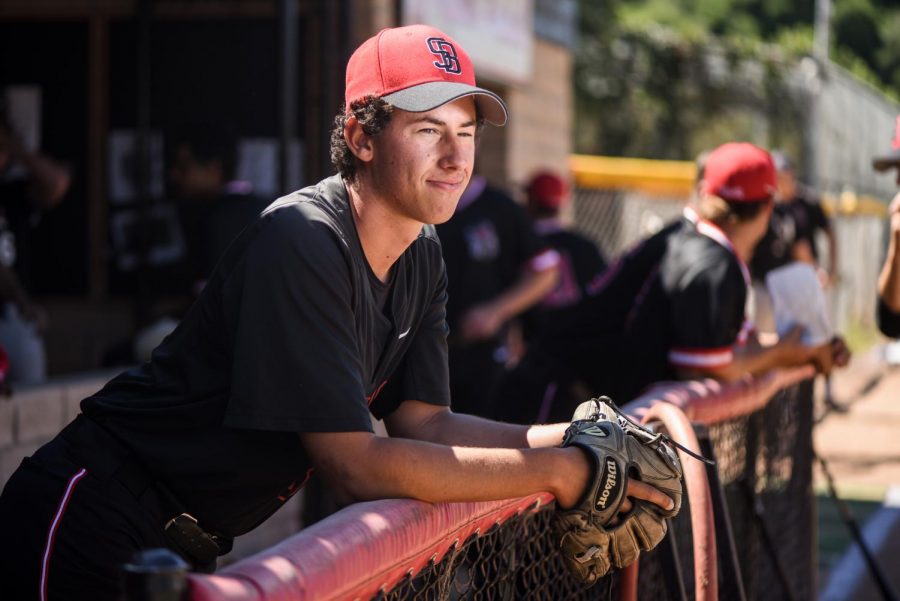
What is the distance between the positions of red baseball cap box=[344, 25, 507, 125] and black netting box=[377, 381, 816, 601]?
0.83 meters

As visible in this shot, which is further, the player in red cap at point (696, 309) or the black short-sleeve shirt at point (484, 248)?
the black short-sleeve shirt at point (484, 248)

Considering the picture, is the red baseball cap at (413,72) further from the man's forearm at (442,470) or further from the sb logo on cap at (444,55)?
the man's forearm at (442,470)

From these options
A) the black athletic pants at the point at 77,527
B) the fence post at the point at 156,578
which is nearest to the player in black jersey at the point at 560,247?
the black athletic pants at the point at 77,527

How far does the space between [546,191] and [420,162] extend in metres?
6.26

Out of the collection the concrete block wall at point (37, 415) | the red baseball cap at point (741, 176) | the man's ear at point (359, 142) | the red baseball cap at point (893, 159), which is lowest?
the concrete block wall at point (37, 415)

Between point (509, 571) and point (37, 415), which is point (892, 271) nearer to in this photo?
point (509, 571)

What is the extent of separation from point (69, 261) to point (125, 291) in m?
0.39

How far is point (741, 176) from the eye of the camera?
509 cm

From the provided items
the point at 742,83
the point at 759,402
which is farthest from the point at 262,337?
the point at 742,83

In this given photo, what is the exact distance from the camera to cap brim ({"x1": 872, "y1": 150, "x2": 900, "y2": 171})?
17.0 ft

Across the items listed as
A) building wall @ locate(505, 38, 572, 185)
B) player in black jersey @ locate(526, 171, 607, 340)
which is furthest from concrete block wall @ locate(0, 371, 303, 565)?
building wall @ locate(505, 38, 572, 185)

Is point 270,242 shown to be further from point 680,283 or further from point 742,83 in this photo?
point 742,83

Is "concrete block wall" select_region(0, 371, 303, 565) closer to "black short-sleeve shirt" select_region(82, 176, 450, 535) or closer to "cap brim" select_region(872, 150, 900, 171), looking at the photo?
"black short-sleeve shirt" select_region(82, 176, 450, 535)

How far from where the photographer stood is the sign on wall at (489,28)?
792 centimetres
